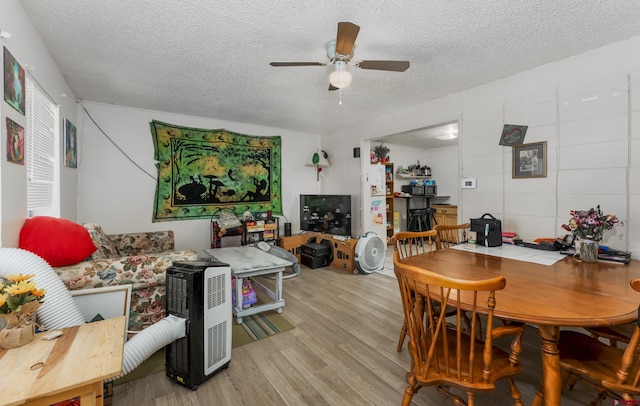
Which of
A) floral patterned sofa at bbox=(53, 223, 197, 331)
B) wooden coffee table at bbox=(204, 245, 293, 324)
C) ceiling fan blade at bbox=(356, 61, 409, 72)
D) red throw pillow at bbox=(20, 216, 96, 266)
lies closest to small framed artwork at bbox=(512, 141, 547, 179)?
ceiling fan blade at bbox=(356, 61, 409, 72)

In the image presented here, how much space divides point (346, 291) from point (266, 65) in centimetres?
267

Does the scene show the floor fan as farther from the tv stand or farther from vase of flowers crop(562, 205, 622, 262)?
Answer: vase of flowers crop(562, 205, 622, 262)

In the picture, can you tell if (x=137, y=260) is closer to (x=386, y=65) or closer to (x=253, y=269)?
(x=253, y=269)

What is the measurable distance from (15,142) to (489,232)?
3475 millimetres

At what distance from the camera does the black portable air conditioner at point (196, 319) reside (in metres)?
1.67

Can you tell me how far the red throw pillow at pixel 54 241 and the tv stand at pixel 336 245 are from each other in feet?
9.40

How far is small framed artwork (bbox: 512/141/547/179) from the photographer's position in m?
2.56

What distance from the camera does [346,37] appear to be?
175cm

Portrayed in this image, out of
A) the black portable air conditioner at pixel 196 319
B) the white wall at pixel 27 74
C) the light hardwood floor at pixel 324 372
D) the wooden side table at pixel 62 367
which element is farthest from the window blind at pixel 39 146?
the light hardwood floor at pixel 324 372

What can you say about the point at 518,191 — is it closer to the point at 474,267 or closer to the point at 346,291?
the point at 474,267

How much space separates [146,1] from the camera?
1.67m

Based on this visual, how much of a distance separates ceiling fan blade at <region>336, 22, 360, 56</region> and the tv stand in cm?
278

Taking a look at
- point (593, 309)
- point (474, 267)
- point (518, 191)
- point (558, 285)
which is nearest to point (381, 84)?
point (518, 191)

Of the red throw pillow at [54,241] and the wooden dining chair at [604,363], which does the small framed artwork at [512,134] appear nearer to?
the wooden dining chair at [604,363]
